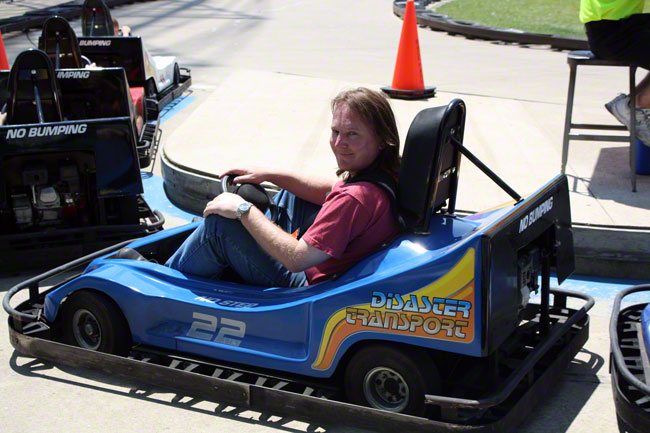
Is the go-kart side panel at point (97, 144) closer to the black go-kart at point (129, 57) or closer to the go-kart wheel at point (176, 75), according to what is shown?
the black go-kart at point (129, 57)

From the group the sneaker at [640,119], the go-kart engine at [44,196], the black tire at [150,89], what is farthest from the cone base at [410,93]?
the go-kart engine at [44,196]

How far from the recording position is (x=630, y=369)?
3.34m

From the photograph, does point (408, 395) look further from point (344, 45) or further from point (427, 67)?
point (344, 45)

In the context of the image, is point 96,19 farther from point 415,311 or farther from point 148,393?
point 415,311

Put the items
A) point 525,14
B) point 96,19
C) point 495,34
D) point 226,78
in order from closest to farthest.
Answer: point 96,19 < point 226,78 < point 495,34 < point 525,14

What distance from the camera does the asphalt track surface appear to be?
3.35 metres

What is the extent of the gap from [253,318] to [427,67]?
29.2ft

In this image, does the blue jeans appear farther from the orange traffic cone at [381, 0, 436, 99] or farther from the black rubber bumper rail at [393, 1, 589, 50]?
the black rubber bumper rail at [393, 1, 589, 50]

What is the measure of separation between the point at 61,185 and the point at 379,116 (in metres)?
2.62

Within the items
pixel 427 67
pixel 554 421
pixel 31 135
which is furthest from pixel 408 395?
pixel 427 67

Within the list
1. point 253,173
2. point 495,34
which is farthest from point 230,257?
point 495,34

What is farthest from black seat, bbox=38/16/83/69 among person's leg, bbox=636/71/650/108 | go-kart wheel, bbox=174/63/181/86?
person's leg, bbox=636/71/650/108

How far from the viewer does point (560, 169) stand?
598 centimetres

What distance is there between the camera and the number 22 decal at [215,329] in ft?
11.4
